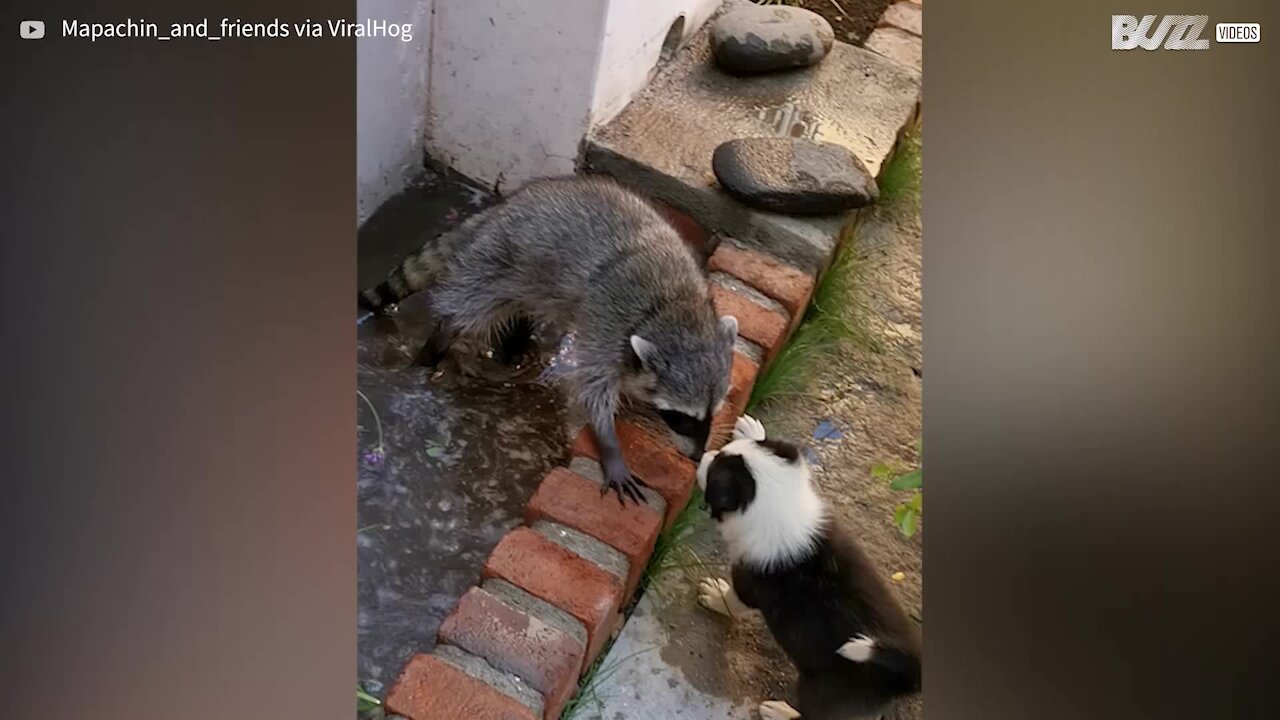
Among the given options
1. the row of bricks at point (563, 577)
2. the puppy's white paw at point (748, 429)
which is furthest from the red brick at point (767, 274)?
the puppy's white paw at point (748, 429)

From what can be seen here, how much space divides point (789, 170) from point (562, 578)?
1.71ft

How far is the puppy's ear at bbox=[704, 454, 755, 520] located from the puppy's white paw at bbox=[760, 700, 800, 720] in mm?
198

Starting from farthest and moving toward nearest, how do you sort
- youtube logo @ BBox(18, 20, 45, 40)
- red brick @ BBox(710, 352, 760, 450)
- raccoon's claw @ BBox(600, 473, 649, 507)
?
red brick @ BBox(710, 352, 760, 450) → raccoon's claw @ BBox(600, 473, 649, 507) → youtube logo @ BBox(18, 20, 45, 40)

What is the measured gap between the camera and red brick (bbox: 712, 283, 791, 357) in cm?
132

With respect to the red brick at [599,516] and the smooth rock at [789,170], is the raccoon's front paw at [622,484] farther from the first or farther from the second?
the smooth rock at [789,170]

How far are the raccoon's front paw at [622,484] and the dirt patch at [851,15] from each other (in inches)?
21.0

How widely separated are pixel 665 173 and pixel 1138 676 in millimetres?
741

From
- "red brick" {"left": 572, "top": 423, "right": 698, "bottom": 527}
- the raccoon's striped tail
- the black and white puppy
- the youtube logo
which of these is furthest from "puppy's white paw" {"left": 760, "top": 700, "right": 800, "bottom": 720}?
the youtube logo

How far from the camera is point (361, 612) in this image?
109 cm

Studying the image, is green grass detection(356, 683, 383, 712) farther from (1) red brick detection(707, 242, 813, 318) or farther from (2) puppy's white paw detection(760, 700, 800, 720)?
(1) red brick detection(707, 242, 813, 318)

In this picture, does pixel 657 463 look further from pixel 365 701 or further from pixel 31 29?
pixel 31 29

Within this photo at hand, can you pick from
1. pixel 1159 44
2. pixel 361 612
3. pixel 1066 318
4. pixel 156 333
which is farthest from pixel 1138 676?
pixel 156 333

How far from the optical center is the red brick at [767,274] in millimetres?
1304

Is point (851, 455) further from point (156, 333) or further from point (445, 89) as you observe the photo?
point (156, 333)
